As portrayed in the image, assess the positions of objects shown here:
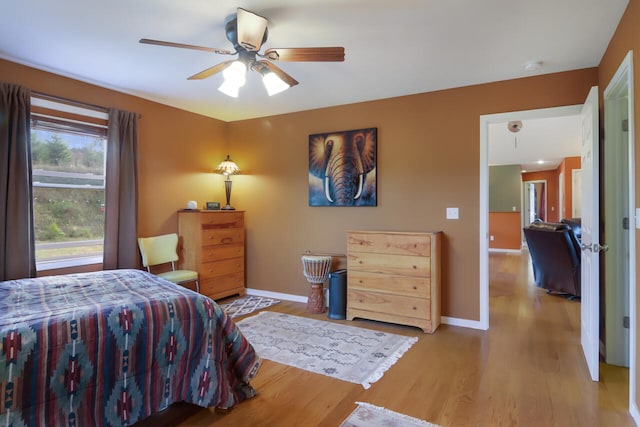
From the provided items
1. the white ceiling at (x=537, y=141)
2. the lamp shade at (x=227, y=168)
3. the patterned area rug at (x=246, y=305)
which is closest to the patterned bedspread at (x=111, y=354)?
the patterned area rug at (x=246, y=305)

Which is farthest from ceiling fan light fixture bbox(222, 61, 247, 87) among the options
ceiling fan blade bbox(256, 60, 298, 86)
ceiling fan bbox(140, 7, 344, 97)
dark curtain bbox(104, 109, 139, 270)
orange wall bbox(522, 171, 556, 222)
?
orange wall bbox(522, 171, 556, 222)

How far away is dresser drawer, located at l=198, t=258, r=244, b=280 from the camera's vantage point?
4116 millimetres

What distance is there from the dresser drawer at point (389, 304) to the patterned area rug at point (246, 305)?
1.15 metres

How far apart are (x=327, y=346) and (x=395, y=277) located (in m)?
0.95

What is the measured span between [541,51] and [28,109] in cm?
412

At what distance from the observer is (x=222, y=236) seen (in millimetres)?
4336

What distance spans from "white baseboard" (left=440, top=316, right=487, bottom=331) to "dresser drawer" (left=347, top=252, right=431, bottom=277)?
0.67m

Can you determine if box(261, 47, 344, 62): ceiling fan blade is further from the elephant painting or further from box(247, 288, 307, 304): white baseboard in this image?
box(247, 288, 307, 304): white baseboard

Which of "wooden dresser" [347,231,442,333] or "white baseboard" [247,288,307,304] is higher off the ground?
"wooden dresser" [347,231,442,333]

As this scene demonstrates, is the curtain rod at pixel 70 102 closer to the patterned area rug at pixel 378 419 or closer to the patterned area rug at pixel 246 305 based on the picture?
the patterned area rug at pixel 246 305

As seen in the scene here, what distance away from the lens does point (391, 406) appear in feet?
6.82

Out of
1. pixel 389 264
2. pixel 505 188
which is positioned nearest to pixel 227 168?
pixel 389 264

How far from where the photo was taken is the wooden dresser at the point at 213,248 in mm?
4102

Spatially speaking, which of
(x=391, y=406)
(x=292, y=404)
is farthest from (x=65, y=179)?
(x=391, y=406)
